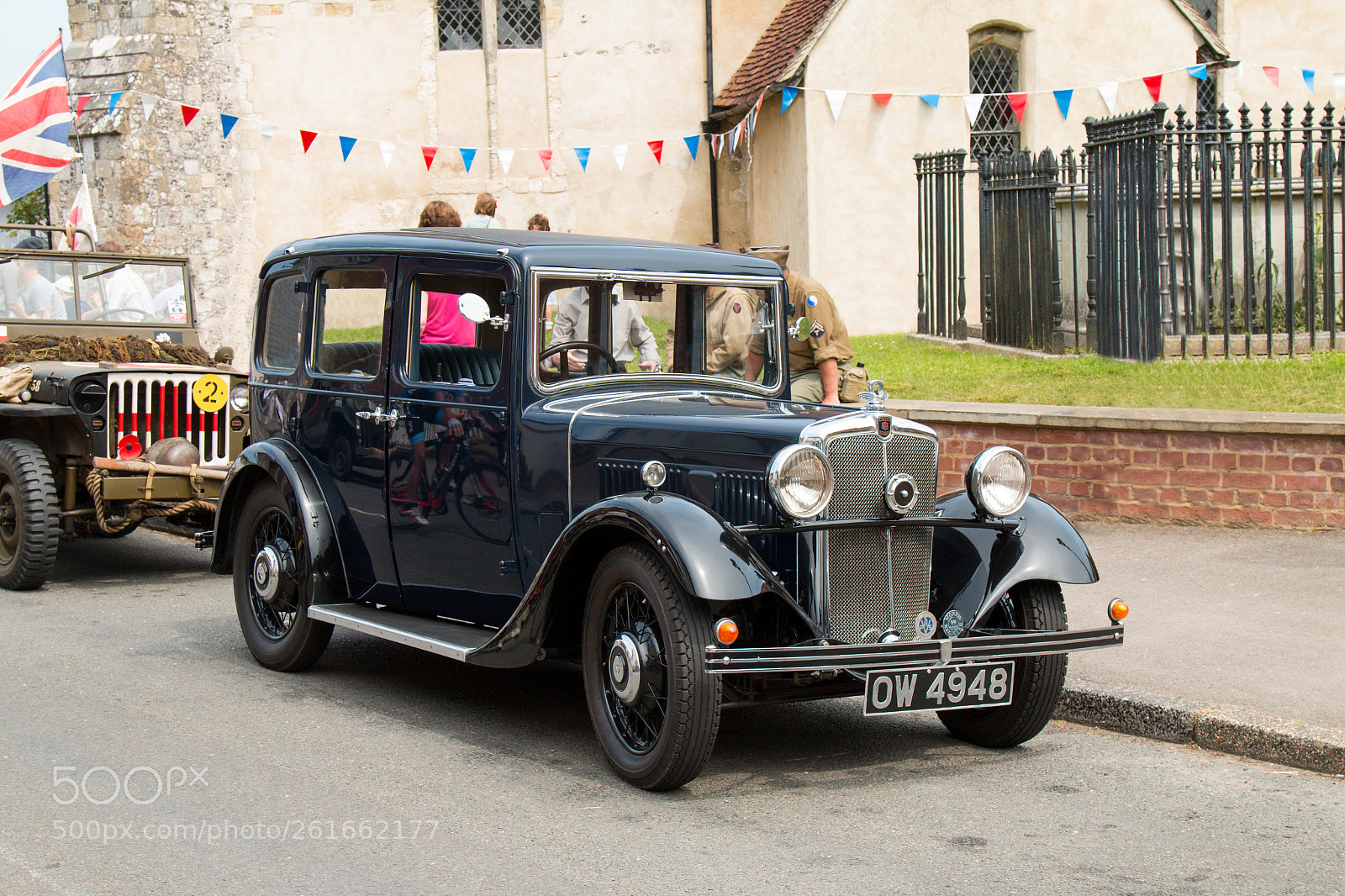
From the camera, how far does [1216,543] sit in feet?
25.9

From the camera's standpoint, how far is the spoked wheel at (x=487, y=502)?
516 cm

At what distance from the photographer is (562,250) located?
5266mm

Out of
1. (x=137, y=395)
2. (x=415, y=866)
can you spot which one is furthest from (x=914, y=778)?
(x=137, y=395)

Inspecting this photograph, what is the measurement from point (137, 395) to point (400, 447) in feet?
11.6

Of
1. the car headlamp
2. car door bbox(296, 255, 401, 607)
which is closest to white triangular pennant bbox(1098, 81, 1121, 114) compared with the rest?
the car headlamp

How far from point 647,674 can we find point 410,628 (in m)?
1.38

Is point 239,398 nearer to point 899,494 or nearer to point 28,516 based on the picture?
point 28,516

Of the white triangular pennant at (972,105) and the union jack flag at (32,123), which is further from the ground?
the white triangular pennant at (972,105)

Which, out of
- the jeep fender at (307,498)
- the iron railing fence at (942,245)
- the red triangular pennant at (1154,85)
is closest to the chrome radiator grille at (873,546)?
the jeep fender at (307,498)

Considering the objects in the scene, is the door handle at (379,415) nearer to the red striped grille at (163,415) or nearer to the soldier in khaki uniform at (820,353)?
the soldier in khaki uniform at (820,353)

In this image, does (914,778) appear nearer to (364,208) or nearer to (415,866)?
(415,866)

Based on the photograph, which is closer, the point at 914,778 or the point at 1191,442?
the point at 914,778

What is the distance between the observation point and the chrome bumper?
403 centimetres

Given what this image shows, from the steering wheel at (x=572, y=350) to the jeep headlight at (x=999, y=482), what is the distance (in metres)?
1.50
